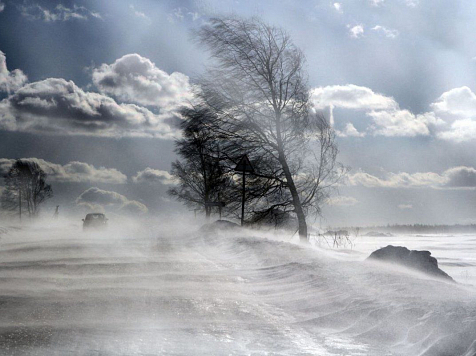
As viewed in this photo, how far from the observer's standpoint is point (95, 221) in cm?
3466

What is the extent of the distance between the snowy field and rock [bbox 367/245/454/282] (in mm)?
1160

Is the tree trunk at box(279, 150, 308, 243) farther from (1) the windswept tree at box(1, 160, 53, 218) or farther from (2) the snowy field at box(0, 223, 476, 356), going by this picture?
(1) the windswept tree at box(1, 160, 53, 218)

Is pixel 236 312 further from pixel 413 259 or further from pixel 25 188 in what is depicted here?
pixel 25 188

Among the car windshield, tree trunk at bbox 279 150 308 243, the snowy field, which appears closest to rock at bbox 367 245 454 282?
the snowy field

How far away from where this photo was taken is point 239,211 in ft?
61.1

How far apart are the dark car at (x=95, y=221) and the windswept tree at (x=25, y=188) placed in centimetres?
2418

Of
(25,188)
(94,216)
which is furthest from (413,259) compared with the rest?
(25,188)

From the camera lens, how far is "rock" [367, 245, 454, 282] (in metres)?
8.67

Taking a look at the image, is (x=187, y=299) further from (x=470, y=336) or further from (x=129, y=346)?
(x=470, y=336)

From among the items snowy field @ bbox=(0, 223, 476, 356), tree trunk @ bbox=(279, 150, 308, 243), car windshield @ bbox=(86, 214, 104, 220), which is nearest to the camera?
snowy field @ bbox=(0, 223, 476, 356)

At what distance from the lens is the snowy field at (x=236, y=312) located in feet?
14.1

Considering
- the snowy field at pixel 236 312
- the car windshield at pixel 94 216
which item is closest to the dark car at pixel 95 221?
the car windshield at pixel 94 216

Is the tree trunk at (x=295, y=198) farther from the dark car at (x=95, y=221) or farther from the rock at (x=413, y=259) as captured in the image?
the dark car at (x=95, y=221)

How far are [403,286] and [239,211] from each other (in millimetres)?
12370
